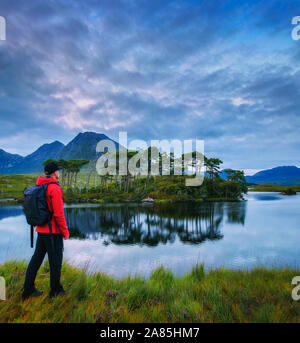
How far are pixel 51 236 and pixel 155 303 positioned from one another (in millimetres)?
2479

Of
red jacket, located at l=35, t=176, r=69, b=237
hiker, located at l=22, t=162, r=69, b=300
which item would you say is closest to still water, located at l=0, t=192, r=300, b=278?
hiker, located at l=22, t=162, r=69, b=300

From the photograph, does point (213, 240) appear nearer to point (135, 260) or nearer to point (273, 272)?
point (135, 260)

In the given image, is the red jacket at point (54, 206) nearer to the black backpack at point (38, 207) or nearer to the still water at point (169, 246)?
the black backpack at point (38, 207)

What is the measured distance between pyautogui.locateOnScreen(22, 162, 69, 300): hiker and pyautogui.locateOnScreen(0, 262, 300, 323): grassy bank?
253mm

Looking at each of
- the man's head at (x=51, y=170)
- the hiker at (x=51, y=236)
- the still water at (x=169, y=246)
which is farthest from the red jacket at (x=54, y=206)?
the still water at (x=169, y=246)

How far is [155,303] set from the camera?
371cm

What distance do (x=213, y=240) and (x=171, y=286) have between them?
28.9 feet

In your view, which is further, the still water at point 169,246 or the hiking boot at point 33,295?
the still water at point 169,246

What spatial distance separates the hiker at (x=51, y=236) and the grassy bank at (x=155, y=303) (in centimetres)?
25

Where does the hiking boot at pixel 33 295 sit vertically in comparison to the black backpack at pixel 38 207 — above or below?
below

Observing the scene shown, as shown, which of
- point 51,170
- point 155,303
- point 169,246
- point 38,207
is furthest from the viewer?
point 169,246

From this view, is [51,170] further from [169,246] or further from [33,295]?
[169,246]

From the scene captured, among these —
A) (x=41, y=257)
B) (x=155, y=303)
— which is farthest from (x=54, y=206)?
(x=155, y=303)

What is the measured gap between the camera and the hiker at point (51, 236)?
127 inches
